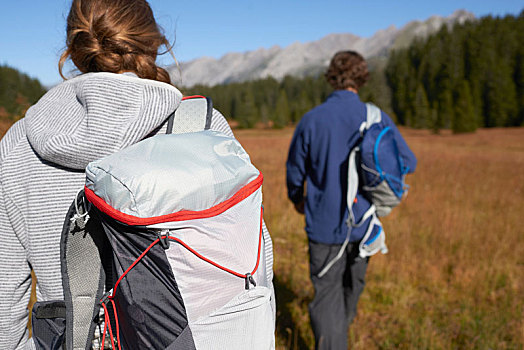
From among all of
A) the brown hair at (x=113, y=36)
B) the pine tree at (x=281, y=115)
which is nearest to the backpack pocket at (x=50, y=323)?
the brown hair at (x=113, y=36)

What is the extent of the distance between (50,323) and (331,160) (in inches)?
84.8

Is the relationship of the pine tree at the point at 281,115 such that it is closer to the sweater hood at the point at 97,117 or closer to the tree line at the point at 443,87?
the tree line at the point at 443,87

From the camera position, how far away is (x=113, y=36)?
118cm

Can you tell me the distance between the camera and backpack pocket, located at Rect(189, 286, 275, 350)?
0.98 metres

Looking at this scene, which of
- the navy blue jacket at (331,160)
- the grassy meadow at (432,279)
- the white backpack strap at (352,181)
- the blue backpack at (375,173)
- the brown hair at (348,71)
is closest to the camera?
the blue backpack at (375,173)

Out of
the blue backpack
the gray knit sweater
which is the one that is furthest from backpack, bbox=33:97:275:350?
the blue backpack

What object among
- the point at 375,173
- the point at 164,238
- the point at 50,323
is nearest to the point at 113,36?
the point at 164,238

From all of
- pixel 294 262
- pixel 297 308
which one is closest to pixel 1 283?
pixel 297 308

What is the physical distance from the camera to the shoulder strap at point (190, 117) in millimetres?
1198

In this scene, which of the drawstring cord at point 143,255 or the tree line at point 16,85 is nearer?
the drawstring cord at point 143,255

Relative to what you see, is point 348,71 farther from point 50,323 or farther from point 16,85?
point 16,85

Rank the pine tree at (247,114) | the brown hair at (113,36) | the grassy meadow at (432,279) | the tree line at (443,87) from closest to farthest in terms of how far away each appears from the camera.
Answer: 1. the brown hair at (113,36)
2. the grassy meadow at (432,279)
3. the tree line at (443,87)
4. the pine tree at (247,114)

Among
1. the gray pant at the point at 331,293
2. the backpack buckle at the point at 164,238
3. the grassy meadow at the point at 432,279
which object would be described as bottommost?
the grassy meadow at the point at 432,279

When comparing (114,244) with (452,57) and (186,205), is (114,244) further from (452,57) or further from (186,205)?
(452,57)
